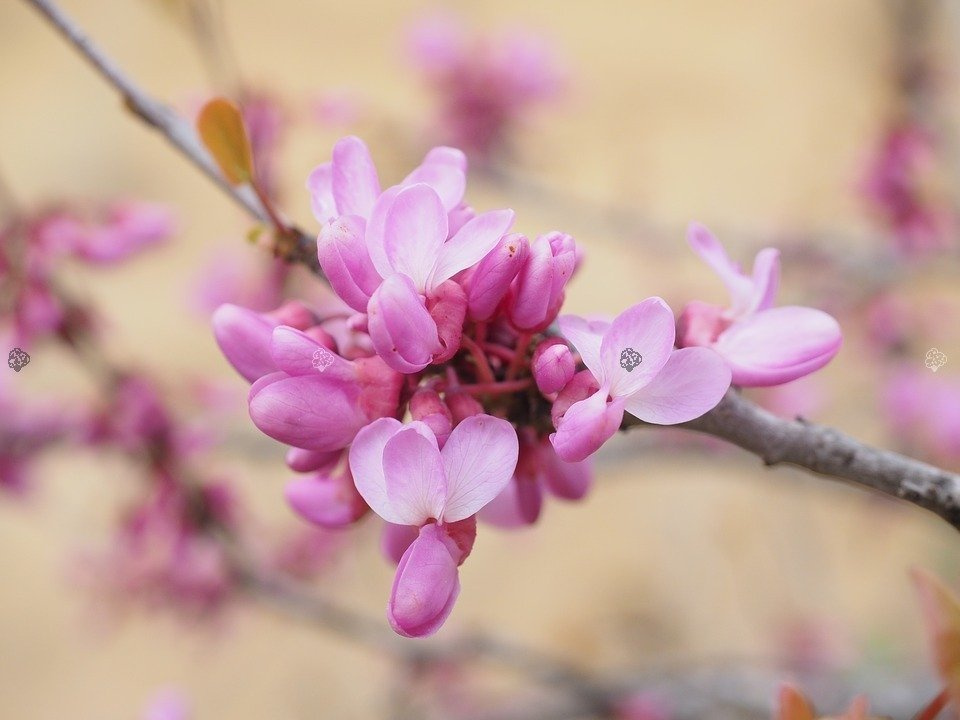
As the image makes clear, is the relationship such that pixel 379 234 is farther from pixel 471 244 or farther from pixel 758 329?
pixel 758 329

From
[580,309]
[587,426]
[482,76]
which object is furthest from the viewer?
[580,309]

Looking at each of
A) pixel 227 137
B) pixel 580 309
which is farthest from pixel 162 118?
pixel 580 309

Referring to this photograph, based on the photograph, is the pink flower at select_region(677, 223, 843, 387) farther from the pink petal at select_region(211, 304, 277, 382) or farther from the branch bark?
the pink petal at select_region(211, 304, 277, 382)

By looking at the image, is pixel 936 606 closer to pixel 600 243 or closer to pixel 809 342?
pixel 809 342

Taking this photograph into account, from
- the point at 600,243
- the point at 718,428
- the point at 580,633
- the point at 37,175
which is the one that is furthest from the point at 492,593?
the point at 37,175

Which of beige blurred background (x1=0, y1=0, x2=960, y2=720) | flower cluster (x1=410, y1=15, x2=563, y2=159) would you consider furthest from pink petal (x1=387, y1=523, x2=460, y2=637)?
flower cluster (x1=410, y1=15, x2=563, y2=159)

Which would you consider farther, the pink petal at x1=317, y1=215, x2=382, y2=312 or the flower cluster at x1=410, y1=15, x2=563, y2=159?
the flower cluster at x1=410, y1=15, x2=563, y2=159
